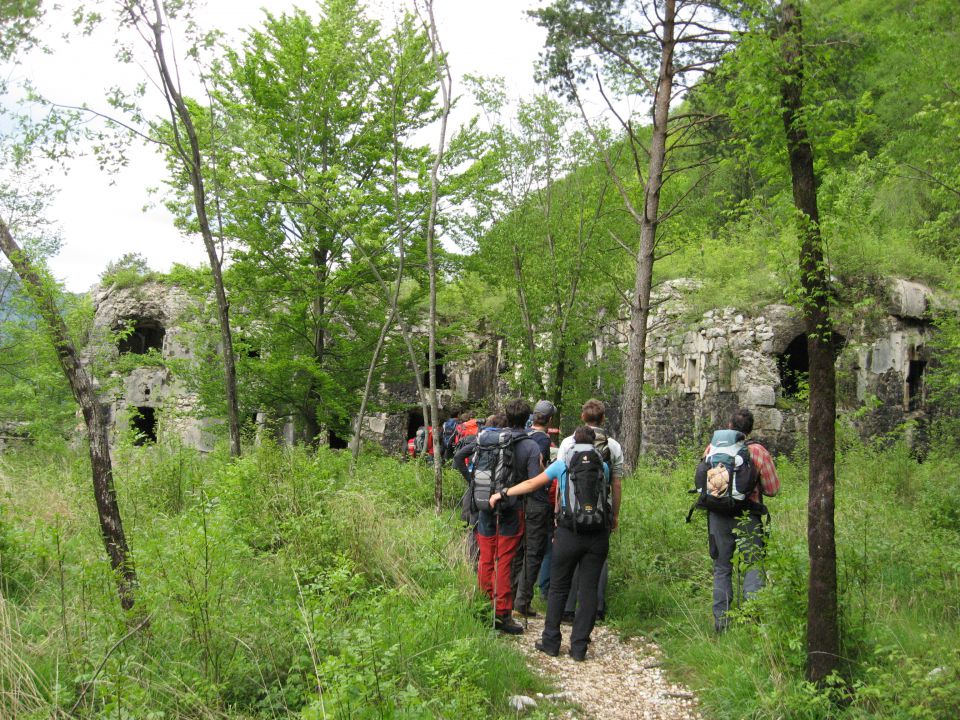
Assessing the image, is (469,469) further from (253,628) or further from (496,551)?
(253,628)

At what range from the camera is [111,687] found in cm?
307

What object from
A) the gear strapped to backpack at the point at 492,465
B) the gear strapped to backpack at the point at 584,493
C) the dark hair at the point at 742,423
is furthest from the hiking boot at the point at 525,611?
the dark hair at the point at 742,423

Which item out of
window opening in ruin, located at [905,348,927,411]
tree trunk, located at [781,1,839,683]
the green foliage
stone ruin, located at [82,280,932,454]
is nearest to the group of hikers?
the green foliage

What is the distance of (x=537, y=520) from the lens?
18.1 feet

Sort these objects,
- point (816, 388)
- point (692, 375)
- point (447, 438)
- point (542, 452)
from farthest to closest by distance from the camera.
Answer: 1. point (447, 438)
2. point (692, 375)
3. point (542, 452)
4. point (816, 388)

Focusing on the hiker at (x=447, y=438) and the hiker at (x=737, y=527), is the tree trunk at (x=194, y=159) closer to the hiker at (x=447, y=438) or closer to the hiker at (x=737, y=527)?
the hiker at (x=737, y=527)

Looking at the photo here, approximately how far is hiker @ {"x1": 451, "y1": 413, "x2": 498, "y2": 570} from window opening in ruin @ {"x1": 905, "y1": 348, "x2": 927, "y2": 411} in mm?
10373

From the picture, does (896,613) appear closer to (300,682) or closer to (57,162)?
(300,682)

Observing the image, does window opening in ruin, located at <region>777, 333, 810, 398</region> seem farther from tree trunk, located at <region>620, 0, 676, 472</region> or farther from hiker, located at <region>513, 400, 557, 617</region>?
hiker, located at <region>513, 400, 557, 617</region>

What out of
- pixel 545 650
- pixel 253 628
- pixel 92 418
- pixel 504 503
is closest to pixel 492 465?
pixel 504 503

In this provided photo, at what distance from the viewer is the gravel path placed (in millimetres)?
4121

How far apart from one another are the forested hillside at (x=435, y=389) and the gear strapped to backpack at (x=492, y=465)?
2.24 ft

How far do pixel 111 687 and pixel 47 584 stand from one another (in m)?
1.81

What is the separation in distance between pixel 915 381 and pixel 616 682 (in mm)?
11559
